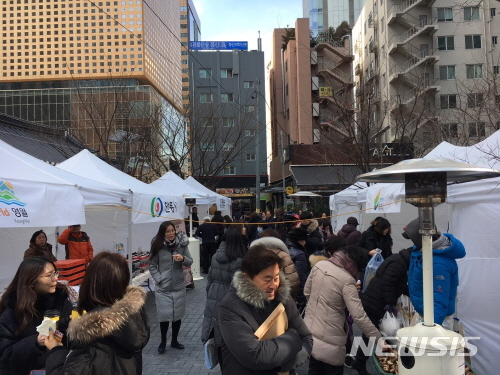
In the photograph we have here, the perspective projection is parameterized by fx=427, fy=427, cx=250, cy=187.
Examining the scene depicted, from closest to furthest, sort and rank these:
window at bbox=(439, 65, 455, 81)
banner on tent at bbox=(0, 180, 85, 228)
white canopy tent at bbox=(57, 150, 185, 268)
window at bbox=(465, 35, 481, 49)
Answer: banner on tent at bbox=(0, 180, 85, 228)
white canopy tent at bbox=(57, 150, 185, 268)
window at bbox=(465, 35, 481, 49)
window at bbox=(439, 65, 455, 81)

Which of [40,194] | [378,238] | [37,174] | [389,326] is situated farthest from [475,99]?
[40,194]

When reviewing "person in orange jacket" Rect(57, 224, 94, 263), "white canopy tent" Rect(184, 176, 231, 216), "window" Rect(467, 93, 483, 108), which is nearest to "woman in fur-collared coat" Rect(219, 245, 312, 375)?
"person in orange jacket" Rect(57, 224, 94, 263)

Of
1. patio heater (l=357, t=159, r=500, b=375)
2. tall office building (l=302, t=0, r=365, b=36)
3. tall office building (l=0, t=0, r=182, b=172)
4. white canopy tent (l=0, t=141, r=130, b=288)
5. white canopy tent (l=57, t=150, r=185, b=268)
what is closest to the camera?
patio heater (l=357, t=159, r=500, b=375)

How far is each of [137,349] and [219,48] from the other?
51.4 meters

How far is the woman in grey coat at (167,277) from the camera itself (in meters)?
6.07

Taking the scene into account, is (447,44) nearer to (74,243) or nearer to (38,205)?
(74,243)

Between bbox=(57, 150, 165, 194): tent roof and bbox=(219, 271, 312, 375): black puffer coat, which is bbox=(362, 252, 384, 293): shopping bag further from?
bbox=(57, 150, 165, 194): tent roof

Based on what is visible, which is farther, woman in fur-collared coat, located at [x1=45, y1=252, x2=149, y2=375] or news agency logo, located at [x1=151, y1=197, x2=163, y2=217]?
news agency logo, located at [x1=151, y1=197, x2=163, y2=217]

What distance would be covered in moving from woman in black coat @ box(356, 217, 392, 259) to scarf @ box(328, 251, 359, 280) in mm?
3562

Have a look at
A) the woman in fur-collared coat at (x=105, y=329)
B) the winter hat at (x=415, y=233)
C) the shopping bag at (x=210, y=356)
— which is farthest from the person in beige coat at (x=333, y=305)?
the woman in fur-collared coat at (x=105, y=329)

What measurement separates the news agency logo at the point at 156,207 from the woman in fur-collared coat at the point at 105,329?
6.17 metres

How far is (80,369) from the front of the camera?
7.48ft

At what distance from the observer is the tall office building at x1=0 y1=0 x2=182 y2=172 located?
36.1 metres

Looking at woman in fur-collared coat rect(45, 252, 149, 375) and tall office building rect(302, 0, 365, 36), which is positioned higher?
tall office building rect(302, 0, 365, 36)
